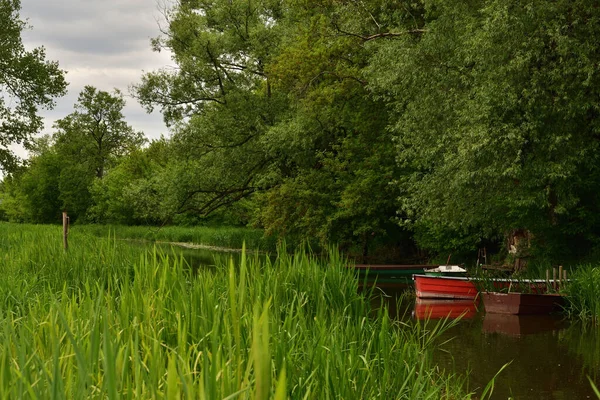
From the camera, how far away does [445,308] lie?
17000mm

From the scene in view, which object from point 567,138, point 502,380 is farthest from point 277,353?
point 567,138

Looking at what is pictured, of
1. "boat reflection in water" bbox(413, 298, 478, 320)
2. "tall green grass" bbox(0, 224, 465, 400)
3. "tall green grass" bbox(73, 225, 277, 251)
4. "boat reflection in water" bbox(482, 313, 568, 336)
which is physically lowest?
"boat reflection in water" bbox(413, 298, 478, 320)

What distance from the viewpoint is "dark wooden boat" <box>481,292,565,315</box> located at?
15422 mm

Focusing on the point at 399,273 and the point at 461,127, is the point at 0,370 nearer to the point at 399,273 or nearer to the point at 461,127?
the point at 461,127

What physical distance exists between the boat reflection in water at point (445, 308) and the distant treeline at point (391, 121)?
2.31 meters

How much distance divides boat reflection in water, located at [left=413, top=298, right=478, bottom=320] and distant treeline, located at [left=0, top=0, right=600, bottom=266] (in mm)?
2309

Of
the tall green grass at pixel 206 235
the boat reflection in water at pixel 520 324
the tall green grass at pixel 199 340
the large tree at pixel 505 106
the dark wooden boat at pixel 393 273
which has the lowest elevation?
the boat reflection in water at pixel 520 324

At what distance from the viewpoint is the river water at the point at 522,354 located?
9086 millimetres

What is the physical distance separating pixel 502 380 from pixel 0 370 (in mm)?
8193

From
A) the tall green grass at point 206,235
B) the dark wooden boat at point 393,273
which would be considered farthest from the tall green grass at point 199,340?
the tall green grass at point 206,235

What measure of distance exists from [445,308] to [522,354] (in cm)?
559

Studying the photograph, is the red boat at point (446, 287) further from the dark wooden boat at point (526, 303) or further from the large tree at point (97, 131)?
the large tree at point (97, 131)

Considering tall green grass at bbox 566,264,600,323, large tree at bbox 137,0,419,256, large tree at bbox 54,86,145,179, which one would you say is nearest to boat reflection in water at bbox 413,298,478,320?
tall green grass at bbox 566,264,600,323

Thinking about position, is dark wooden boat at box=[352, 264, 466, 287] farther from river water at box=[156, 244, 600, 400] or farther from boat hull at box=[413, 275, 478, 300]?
river water at box=[156, 244, 600, 400]
